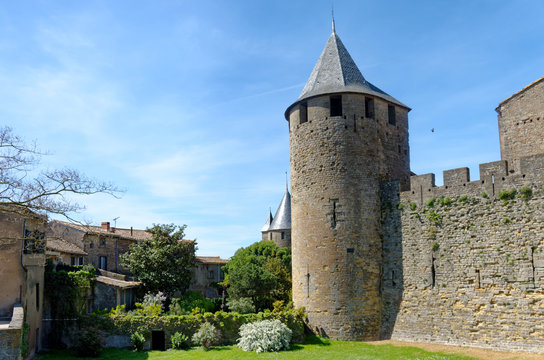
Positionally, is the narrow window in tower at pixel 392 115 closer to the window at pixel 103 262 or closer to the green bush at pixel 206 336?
the green bush at pixel 206 336

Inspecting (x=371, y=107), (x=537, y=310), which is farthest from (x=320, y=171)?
(x=537, y=310)

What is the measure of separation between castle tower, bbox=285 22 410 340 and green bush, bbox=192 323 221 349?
401 centimetres

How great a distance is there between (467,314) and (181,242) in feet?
58.7

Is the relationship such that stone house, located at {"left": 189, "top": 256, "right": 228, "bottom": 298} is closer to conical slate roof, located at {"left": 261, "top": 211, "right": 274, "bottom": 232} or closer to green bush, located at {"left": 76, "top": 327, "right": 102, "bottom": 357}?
conical slate roof, located at {"left": 261, "top": 211, "right": 274, "bottom": 232}

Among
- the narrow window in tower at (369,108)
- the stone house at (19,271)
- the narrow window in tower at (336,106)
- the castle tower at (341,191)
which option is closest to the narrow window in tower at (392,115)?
the castle tower at (341,191)

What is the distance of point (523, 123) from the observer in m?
20.4

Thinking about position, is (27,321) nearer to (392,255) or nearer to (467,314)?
(392,255)

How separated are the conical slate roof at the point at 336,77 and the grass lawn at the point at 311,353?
432 inches

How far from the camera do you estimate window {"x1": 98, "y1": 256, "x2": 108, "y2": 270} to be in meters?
32.2

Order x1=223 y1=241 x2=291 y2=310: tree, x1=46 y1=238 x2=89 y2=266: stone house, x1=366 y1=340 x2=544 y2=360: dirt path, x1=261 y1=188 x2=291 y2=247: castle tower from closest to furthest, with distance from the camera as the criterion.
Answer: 1. x1=366 y1=340 x2=544 y2=360: dirt path
2. x1=46 y1=238 x2=89 y2=266: stone house
3. x1=223 y1=241 x2=291 y2=310: tree
4. x1=261 y1=188 x2=291 y2=247: castle tower

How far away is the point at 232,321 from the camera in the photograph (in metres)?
20.9

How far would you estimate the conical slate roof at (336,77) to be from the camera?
21.8 meters

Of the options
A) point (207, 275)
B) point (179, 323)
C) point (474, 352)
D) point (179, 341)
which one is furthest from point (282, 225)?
point (474, 352)

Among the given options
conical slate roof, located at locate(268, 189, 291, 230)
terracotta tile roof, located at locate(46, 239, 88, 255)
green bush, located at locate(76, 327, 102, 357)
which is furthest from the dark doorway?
conical slate roof, located at locate(268, 189, 291, 230)
